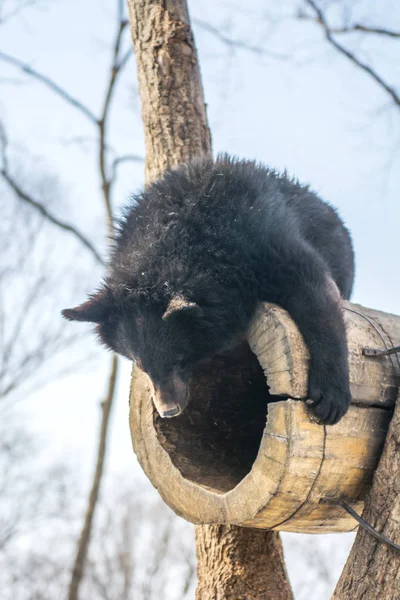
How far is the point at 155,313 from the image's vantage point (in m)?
2.91

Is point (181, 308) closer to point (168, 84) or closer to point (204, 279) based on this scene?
point (204, 279)

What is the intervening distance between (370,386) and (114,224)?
156 cm

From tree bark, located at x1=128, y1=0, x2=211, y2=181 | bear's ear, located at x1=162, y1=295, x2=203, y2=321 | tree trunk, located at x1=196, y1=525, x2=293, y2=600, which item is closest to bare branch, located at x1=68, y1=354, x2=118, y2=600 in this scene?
tree bark, located at x1=128, y1=0, x2=211, y2=181

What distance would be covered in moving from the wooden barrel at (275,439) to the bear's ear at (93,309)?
341 millimetres

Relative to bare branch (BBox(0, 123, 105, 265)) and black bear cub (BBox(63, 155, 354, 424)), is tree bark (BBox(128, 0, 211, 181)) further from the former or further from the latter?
bare branch (BBox(0, 123, 105, 265))

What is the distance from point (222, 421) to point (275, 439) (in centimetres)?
97

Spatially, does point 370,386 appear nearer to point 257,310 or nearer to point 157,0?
point 257,310

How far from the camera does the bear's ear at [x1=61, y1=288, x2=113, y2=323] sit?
3090mm

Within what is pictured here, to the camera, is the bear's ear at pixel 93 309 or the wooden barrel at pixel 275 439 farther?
the bear's ear at pixel 93 309

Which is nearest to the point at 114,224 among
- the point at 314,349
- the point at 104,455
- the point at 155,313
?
the point at 155,313

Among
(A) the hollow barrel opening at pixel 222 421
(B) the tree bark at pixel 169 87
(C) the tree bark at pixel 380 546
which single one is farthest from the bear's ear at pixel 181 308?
(B) the tree bark at pixel 169 87

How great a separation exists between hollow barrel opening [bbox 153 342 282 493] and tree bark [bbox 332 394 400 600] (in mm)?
695

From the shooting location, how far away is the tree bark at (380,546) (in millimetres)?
2434

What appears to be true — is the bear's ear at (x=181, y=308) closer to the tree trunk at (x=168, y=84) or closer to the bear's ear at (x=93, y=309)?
the bear's ear at (x=93, y=309)
